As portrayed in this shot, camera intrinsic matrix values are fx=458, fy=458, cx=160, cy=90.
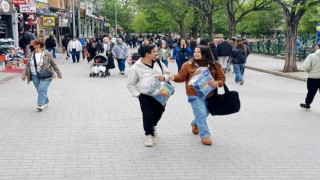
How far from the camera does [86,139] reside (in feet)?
22.8

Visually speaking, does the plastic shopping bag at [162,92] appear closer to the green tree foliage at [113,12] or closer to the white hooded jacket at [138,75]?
the white hooded jacket at [138,75]

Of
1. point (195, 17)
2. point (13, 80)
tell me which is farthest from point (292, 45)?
point (195, 17)

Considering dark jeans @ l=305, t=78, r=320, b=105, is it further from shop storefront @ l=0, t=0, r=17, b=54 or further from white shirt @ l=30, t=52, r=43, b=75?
shop storefront @ l=0, t=0, r=17, b=54

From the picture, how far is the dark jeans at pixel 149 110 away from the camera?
255 inches

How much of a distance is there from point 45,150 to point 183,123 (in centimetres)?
279

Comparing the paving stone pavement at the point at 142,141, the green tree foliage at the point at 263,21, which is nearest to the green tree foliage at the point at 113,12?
the green tree foliage at the point at 263,21

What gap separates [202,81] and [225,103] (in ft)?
1.59

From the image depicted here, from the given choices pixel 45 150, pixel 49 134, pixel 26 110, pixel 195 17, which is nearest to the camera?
pixel 45 150

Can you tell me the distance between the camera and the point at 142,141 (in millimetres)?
6852

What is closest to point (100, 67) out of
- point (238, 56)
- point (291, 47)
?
point (238, 56)

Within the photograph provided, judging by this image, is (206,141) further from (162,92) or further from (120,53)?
(120,53)

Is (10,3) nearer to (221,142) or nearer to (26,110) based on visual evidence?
(26,110)

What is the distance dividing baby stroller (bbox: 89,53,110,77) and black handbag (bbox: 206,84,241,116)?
10.4 metres

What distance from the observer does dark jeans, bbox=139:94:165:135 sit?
6469 mm
